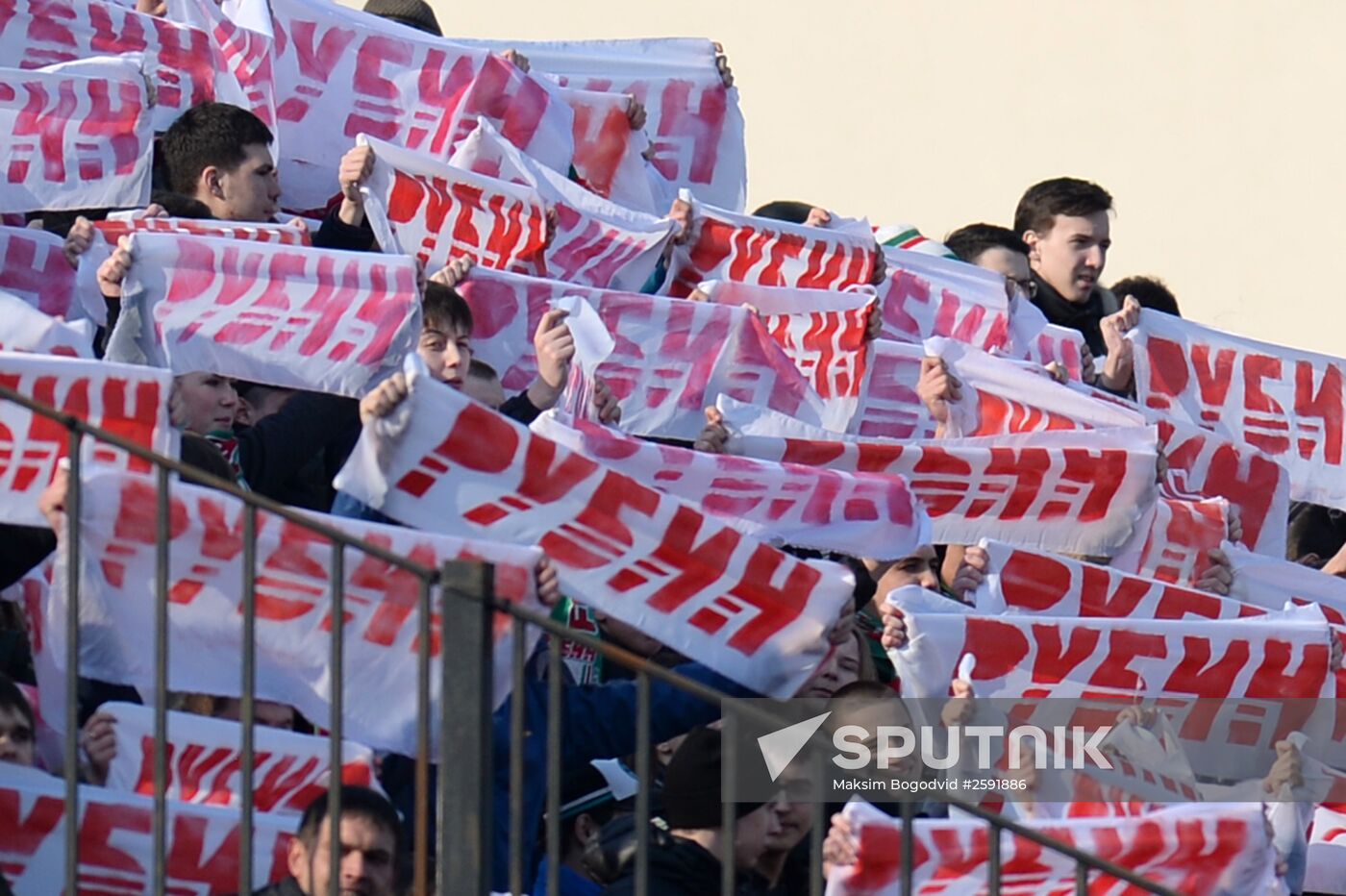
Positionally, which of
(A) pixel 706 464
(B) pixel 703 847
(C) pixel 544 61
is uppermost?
(C) pixel 544 61

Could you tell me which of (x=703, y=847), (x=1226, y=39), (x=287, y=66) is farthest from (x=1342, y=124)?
(x=703, y=847)

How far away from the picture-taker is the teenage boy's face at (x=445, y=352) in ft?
21.2

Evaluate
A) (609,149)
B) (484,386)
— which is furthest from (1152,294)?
(484,386)

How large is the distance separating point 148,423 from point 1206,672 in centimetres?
242

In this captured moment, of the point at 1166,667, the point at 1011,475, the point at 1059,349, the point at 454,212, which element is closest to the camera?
the point at 1166,667

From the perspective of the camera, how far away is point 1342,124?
489 inches

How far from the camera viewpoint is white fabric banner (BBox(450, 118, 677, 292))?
767 centimetres

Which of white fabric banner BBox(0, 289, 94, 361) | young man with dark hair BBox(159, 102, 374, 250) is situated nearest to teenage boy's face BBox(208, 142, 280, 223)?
young man with dark hair BBox(159, 102, 374, 250)

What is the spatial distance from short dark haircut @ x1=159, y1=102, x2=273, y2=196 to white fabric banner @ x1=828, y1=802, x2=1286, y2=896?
9.53ft

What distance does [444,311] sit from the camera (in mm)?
6574

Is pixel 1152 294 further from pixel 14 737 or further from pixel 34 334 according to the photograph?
pixel 14 737

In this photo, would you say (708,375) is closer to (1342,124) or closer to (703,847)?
(703,847)

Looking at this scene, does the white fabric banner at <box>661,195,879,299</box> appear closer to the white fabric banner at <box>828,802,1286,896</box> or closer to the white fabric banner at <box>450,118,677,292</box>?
the white fabric banner at <box>450,118,677,292</box>

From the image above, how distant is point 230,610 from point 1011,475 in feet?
8.07
